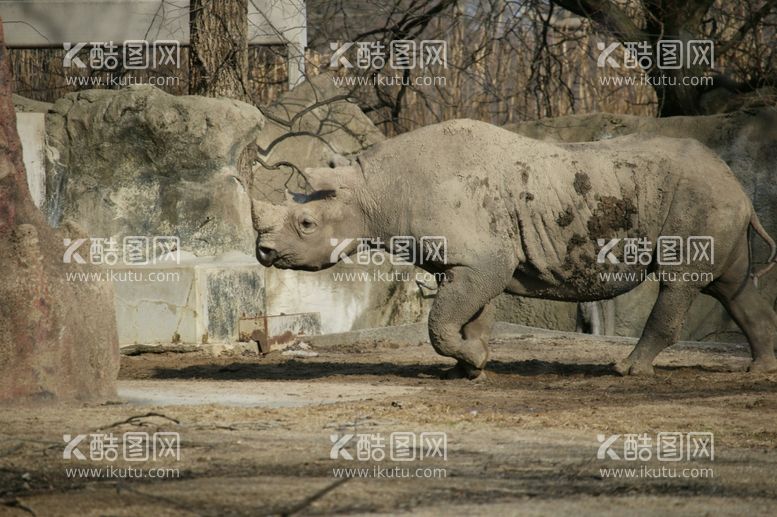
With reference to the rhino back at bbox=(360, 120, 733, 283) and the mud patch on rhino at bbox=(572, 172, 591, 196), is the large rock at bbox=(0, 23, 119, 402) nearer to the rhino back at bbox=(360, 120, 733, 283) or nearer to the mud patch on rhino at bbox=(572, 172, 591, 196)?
the rhino back at bbox=(360, 120, 733, 283)

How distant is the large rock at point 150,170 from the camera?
40.6 feet

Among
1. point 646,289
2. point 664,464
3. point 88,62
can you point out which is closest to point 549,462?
point 664,464

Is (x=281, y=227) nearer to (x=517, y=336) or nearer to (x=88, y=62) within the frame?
(x=517, y=336)

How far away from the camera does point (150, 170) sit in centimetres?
1250

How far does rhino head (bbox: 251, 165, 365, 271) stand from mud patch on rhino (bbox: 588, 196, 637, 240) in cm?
173

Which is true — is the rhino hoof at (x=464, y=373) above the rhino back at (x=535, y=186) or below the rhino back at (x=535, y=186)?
below

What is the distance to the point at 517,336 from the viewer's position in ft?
41.5

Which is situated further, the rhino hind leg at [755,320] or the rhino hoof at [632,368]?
the rhino hind leg at [755,320]

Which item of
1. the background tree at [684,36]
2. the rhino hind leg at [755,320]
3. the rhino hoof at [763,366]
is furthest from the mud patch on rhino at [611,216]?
the background tree at [684,36]

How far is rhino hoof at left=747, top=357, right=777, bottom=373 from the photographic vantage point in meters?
9.81

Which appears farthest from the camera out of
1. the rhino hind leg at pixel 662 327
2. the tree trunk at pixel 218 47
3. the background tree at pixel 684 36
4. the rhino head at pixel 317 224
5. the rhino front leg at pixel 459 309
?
the tree trunk at pixel 218 47

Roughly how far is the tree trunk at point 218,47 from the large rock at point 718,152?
3.48 meters

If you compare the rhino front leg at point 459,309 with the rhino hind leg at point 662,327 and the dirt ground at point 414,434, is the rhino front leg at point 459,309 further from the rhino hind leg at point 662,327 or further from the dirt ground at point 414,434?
the rhino hind leg at point 662,327

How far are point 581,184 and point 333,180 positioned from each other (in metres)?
1.83
